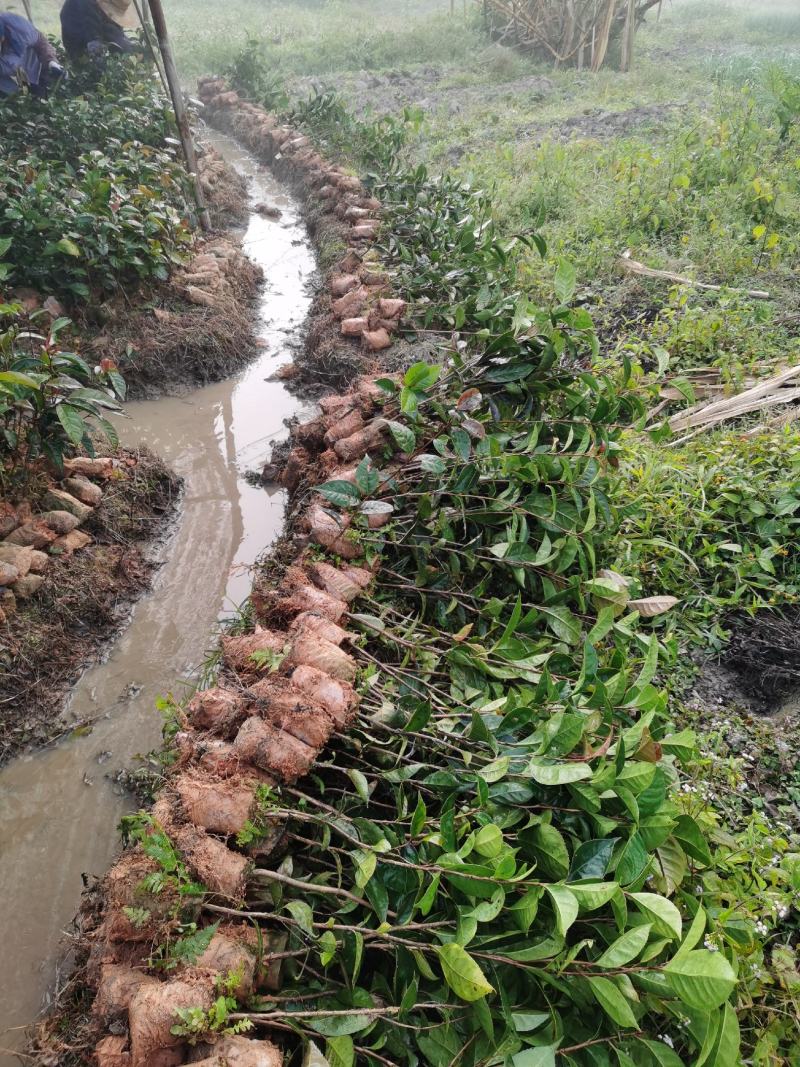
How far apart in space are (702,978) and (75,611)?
2.87 m

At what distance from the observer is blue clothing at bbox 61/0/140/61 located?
8.18 m

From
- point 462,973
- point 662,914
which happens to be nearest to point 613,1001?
point 662,914

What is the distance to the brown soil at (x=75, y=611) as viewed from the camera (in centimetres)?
275

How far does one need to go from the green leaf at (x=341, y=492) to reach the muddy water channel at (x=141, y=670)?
0.98m

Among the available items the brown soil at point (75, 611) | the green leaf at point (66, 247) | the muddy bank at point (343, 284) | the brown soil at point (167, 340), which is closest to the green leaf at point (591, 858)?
the brown soil at point (75, 611)

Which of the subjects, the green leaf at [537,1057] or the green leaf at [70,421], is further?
the green leaf at [70,421]

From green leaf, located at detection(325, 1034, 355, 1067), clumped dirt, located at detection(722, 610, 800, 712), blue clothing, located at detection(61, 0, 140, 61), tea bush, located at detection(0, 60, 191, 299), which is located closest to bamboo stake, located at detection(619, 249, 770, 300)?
clumped dirt, located at detection(722, 610, 800, 712)

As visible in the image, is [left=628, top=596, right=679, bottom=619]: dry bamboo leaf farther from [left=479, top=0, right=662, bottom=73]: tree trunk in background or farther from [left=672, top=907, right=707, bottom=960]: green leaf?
[left=479, top=0, right=662, bottom=73]: tree trunk in background

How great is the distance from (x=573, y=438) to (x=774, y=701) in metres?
1.35

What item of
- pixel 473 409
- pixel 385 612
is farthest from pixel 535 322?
pixel 385 612

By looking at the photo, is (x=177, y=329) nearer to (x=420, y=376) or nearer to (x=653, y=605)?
(x=420, y=376)

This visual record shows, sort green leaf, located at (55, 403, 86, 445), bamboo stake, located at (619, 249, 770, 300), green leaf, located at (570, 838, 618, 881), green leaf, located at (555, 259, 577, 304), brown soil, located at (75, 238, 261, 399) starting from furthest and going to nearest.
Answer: brown soil, located at (75, 238, 261, 399)
bamboo stake, located at (619, 249, 770, 300)
green leaf, located at (555, 259, 577, 304)
green leaf, located at (55, 403, 86, 445)
green leaf, located at (570, 838, 618, 881)

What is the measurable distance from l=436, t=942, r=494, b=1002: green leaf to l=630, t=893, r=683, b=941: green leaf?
37 centimetres

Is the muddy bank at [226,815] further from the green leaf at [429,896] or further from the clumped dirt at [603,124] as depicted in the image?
the clumped dirt at [603,124]
